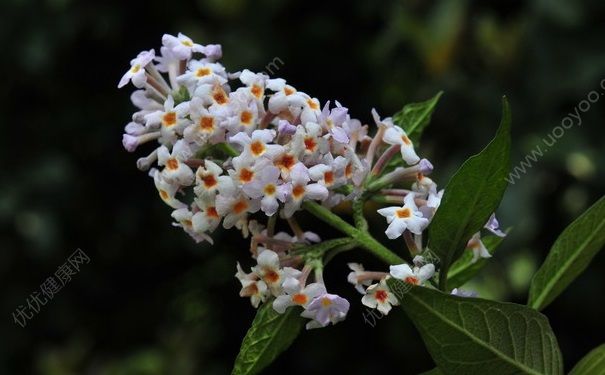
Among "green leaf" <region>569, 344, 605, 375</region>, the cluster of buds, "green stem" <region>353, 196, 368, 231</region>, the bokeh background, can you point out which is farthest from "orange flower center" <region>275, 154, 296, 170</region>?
the bokeh background

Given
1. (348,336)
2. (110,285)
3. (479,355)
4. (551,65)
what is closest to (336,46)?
(551,65)

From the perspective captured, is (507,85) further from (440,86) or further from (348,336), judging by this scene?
(348,336)

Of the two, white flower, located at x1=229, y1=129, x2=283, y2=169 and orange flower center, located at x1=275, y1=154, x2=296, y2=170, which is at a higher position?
white flower, located at x1=229, y1=129, x2=283, y2=169

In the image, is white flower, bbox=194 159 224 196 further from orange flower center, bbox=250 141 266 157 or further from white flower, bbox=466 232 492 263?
white flower, bbox=466 232 492 263

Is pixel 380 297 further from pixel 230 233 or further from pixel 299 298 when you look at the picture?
pixel 230 233

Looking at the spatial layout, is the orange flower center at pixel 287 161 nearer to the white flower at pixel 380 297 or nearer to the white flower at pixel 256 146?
the white flower at pixel 256 146

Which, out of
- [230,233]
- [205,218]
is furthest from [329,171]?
[230,233]

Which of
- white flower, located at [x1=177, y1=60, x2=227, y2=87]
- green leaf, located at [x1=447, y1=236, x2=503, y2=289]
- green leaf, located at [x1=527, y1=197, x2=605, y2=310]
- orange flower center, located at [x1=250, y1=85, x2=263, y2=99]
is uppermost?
white flower, located at [x1=177, y1=60, x2=227, y2=87]

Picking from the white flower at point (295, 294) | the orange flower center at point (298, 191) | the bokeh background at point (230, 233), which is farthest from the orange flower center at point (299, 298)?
the bokeh background at point (230, 233)
